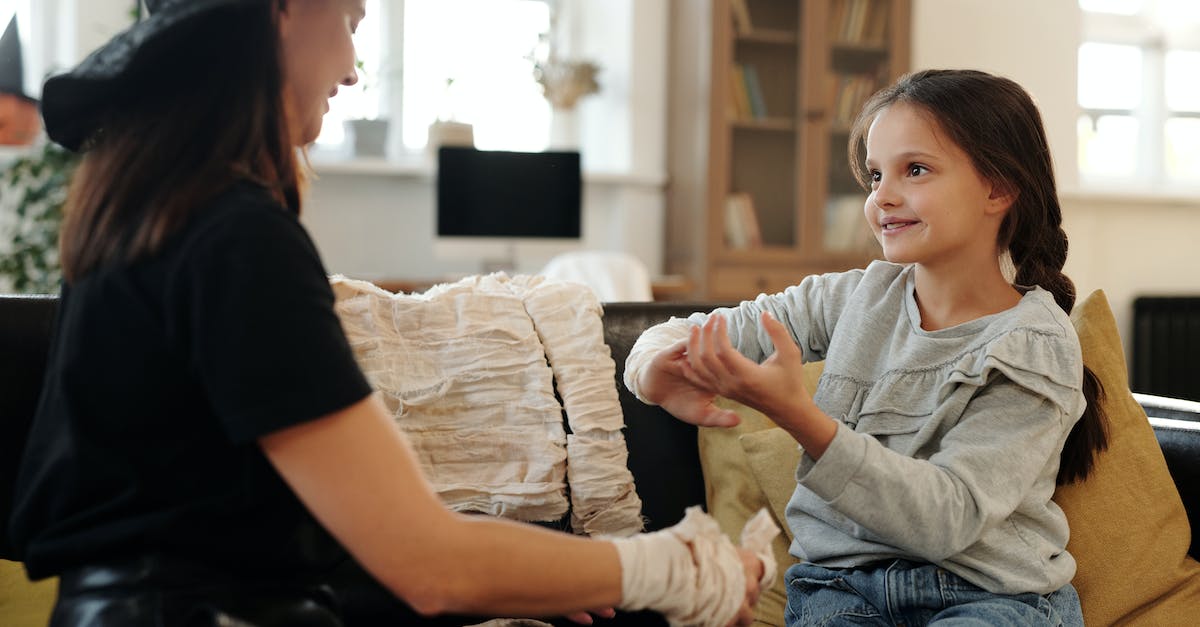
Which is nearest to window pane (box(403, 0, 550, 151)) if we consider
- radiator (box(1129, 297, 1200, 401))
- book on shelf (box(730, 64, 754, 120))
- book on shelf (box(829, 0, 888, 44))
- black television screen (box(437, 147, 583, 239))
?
black television screen (box(437, 147, 583, 239))

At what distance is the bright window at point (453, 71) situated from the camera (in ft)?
14.9

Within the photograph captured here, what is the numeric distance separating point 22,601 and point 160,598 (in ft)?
2.73

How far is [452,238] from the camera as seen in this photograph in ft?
13.6

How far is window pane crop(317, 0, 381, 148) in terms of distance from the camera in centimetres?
447

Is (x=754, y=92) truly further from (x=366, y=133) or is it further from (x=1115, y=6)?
(x=1115, y=6)

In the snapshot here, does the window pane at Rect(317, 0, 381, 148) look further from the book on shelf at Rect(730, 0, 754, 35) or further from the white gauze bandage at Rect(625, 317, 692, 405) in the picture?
the white gauze bandage at Rect(625, 317, 692, 405)

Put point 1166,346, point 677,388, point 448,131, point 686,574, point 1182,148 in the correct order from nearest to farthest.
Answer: point 686,574 → point 677,388 → point 448,131 → point 1166,346 → point 1182,148

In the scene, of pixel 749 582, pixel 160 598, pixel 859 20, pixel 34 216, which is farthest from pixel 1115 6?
pixel 160 598

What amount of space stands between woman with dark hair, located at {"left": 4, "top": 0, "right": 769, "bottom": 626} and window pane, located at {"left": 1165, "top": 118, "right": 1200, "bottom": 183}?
17.4ft

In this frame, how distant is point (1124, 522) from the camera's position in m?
1.49

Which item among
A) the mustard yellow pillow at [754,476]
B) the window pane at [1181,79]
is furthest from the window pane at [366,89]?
the window pane at [1181,79]

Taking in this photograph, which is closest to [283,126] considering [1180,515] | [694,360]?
[694,360]

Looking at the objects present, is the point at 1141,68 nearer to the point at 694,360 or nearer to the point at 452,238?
the point at 452,238

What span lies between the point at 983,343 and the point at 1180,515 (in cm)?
50
